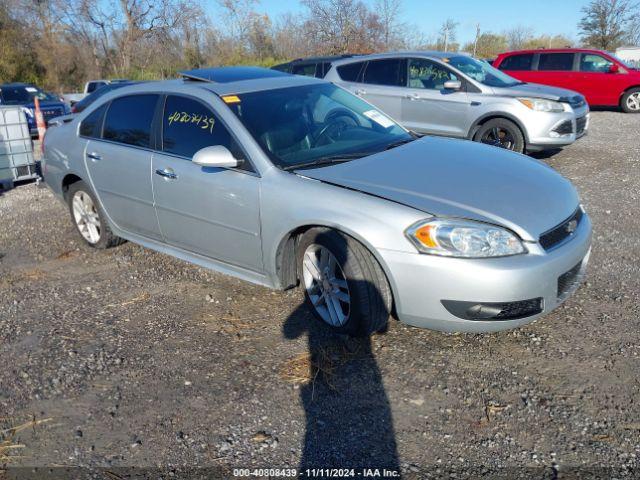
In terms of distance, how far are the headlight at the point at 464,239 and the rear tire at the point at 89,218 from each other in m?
3.26

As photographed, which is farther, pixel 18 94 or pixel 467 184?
pixel 18 94

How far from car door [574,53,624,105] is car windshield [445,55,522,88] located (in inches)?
262

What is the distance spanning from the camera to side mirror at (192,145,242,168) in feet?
12.0

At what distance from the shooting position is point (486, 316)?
10.2ft

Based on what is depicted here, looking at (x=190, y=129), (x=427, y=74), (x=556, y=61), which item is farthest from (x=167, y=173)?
(x=556, y=61)

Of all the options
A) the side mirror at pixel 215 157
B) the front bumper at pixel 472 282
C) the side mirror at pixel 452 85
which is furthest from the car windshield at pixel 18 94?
the front bumper at pixel 472 282

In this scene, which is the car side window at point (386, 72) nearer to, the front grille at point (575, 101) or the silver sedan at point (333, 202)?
the front grille at point (575, 101)

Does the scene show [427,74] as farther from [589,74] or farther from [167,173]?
[589,74]

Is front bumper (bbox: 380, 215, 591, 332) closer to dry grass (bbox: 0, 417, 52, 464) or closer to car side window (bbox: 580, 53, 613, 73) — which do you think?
dry grass (bbox: 0, 417, 52, 464)

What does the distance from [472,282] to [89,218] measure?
3.91 metres

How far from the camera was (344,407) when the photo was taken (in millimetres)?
2959

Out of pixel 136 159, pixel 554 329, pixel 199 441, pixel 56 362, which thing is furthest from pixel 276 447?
pixel 136 159

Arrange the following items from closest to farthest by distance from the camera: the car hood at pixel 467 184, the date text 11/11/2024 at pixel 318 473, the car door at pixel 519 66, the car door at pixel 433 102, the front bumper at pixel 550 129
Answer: the date text 11/11/2024 at pixel 318 473, the car hood at pixel 467 184, the front bumper at pixel 550 129, the car door at pixel 433 102, the car door at pixel 519 66

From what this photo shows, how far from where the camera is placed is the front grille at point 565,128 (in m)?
8.10
